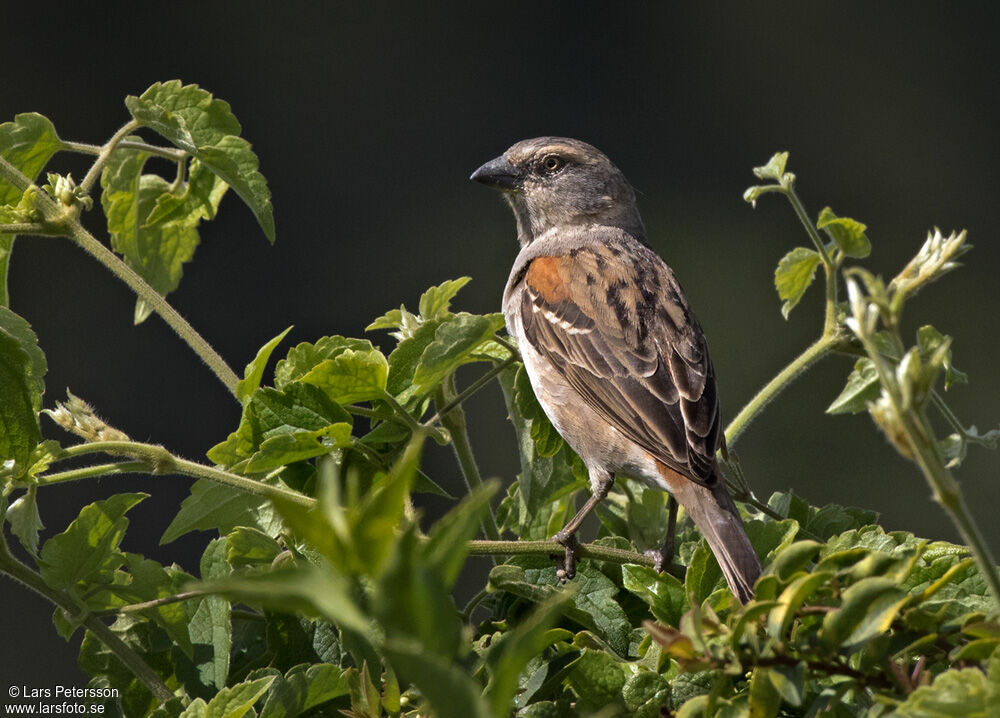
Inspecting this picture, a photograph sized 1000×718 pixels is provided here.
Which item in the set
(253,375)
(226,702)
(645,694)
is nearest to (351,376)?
(253,375)

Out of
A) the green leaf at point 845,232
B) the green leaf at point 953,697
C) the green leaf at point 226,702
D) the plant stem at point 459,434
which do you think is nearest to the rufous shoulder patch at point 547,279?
the plant stem at point 459,434

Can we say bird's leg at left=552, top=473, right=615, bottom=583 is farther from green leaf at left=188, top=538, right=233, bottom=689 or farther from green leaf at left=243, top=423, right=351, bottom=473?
green leaf at left=188, top=538, right=233, bottom=689

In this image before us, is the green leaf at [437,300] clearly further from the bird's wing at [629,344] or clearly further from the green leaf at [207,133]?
the bird's wing at [629,344]

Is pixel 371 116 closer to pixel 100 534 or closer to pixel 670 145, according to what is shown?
pixel 670 145

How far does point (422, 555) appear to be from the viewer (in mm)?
828

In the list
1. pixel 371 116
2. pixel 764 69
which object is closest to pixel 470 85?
pixel 371 116

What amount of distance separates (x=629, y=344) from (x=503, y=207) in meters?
6.64

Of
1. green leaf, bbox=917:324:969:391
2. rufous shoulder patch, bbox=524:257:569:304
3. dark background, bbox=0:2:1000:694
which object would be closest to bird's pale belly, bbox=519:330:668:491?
rufous shoulder patch, bbox=524:257:569:304

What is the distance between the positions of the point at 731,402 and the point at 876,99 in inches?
159

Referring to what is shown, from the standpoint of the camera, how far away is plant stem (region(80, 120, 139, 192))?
1757mm

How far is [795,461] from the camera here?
789 centimetres

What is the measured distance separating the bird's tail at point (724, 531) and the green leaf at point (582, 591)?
0.14m

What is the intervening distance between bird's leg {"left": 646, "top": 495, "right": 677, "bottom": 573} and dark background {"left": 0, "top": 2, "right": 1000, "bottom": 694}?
475cm

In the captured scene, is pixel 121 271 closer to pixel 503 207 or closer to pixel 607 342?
pixel 607 342
